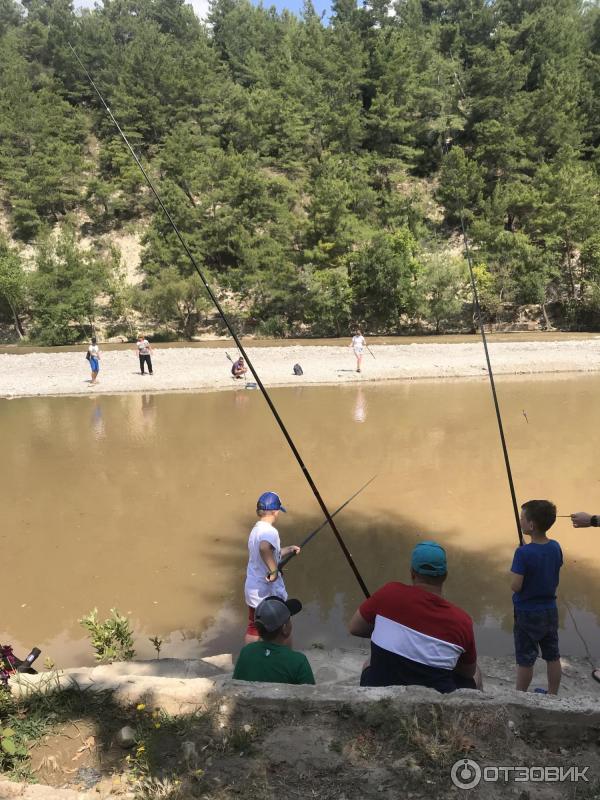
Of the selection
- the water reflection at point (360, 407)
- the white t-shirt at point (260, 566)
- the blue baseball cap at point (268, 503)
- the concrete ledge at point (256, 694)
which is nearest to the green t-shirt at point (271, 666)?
the concrete ledge at point (256, 694)

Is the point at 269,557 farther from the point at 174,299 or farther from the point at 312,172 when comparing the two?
the point at 312,172

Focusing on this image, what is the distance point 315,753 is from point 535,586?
206cm

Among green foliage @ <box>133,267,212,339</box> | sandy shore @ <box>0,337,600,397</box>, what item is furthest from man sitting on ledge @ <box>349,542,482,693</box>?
green foliage @ <box>133,267,212,339</box>

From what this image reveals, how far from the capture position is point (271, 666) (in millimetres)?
3479

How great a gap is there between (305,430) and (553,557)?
9.97m

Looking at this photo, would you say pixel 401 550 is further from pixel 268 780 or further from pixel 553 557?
pixel 268 780

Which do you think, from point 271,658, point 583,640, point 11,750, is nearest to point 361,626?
point 271,658

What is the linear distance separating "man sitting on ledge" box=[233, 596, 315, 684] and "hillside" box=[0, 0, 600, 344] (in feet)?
96.2

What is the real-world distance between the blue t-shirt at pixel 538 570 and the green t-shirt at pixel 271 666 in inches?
66.7

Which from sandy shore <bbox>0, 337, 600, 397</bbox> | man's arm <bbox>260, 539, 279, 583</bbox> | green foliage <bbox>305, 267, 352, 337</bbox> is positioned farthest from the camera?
green foliage <bbox>305, 267, 352, 337</bbox>

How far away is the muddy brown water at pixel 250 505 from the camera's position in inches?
262

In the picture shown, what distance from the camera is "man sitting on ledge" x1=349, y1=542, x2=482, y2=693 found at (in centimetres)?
311

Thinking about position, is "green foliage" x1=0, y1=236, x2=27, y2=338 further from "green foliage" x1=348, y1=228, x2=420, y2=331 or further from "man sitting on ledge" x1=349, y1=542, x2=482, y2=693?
"man sitting on ledge" x1=349, y1=542, x2=482, y2=693

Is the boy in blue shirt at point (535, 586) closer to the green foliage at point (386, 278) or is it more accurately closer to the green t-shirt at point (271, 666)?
the green t-shirt at point (271, 666)
